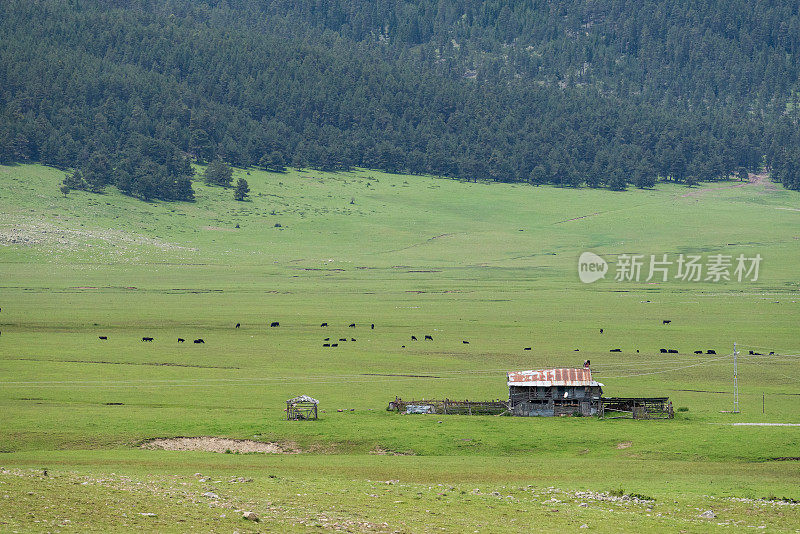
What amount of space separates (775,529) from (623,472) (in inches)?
376

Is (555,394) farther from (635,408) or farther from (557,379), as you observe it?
(635,408)

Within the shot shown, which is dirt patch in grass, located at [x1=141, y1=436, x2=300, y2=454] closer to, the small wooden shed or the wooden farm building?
the small wooden shed

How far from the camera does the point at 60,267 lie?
138750 mm

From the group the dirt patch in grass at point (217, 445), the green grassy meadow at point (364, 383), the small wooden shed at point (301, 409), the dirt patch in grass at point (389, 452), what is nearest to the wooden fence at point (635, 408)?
the green grassy meadow at point (364, 383)

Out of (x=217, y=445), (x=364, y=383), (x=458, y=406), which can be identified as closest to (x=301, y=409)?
(x=217, y=445)

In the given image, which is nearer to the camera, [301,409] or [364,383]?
[301,409]

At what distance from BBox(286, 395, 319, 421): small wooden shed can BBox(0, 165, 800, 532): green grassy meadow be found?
3.50ft

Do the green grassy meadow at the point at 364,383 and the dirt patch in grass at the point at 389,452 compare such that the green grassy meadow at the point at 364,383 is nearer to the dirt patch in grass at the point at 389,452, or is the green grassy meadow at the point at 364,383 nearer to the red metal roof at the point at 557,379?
the dirt patch in grass at the point at 389,452

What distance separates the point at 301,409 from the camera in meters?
46.6

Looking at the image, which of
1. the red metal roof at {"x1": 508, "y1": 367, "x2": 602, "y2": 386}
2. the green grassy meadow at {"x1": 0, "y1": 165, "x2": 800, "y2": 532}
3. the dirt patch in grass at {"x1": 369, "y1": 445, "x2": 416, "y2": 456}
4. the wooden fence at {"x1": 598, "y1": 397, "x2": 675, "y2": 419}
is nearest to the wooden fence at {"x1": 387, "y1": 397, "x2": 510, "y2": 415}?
the red metal roof at {"x1": 508, "y1": 367, "x2": 602, "y2": 386}

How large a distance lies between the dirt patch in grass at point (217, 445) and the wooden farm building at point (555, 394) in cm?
1307

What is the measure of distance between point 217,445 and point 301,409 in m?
7.52

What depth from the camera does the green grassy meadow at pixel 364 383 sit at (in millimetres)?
26969

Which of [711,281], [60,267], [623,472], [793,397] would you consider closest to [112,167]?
[60,267]
